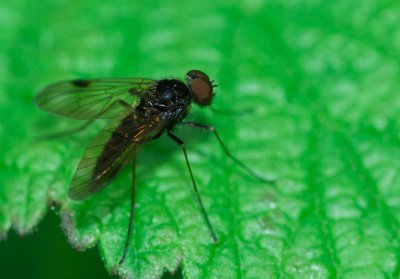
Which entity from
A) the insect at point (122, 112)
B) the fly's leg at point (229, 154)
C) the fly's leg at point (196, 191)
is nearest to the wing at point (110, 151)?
the insect at point (122, 112)

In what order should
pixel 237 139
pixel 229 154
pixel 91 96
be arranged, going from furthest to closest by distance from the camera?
1. pixel 91 96
2. pixel 237 139
3. pixel 229 154

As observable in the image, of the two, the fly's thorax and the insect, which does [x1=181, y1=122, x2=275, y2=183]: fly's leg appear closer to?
the insect

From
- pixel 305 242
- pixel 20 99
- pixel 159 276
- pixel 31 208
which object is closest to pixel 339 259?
pixel 305 242

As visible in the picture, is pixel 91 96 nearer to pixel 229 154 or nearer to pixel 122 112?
pixel 122 112

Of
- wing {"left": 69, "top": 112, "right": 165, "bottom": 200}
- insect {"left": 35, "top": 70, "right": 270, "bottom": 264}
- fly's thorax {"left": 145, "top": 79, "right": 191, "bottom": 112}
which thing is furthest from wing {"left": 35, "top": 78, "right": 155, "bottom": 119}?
wing {"left": 69, "top": 112, "right": 165, "bottom": 200}

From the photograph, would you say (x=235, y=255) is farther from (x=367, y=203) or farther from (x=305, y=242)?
(x=367, y=203)

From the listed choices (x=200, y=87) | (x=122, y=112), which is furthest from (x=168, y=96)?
(x=122, y=112)
